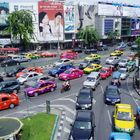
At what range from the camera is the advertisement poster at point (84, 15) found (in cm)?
9688

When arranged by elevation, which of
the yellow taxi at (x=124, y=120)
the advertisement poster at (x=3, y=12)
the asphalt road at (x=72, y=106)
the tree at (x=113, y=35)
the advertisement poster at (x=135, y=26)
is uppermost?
the advertisement poster at (x=3, y=12)

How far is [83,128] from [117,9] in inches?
3647

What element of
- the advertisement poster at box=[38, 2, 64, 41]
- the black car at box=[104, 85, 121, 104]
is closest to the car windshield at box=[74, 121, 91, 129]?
the black car at box=[104, 85, 121, 104]

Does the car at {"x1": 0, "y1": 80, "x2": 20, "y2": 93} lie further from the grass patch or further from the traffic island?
the traffic island

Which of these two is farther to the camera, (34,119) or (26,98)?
(26,98)

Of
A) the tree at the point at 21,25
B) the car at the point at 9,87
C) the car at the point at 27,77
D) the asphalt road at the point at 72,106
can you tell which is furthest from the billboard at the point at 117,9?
the car at the point at 9,87

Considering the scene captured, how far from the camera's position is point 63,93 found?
41062 millimetres

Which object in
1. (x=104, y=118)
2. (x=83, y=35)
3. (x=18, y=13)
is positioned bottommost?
(x=104, y=118)

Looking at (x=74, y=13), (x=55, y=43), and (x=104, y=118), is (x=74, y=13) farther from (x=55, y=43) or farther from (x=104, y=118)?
(x=104, y=118)

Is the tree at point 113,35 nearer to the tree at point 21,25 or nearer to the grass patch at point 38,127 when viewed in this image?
the tree at point 21,25

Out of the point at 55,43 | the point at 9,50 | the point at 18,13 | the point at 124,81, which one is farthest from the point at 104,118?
the point at 55,43

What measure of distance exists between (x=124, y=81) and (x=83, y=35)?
45.9 meters

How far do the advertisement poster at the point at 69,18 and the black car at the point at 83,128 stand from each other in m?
67.2

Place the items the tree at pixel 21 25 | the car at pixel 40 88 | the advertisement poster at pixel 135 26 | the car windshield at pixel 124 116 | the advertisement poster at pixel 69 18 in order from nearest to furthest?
1. the car windshield at pixel 124 116
2. the car at pixel 40 88
3. the tree at pixel 21 25
4. the advertisement poster at pixel 69 18
5. the advertisement poster at pixel 135 26
